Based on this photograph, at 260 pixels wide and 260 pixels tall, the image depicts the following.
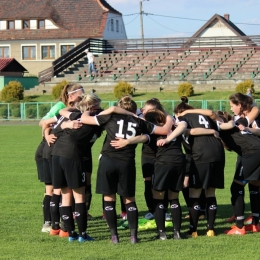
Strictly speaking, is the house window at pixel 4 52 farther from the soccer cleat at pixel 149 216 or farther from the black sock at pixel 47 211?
the black sock at pixel 47 211

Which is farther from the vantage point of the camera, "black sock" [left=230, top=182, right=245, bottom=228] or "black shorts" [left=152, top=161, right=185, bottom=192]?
"black sock" [left=230, top=182, right=245, bottom=228]

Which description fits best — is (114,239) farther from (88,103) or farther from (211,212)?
(88,103)

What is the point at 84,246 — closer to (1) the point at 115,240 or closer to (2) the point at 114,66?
(1) the point at 115,240

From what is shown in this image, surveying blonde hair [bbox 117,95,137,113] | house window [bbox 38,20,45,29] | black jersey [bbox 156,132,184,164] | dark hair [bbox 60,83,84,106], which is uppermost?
house window [bbox 38,20,45,29]

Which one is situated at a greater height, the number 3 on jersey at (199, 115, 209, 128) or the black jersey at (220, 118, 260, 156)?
the number 3 on jersey at (199, 115, 209, 128)

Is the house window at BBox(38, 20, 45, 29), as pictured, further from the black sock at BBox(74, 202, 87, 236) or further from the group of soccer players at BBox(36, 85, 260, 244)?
the black sock at BBox(74, 202, 87, 236)

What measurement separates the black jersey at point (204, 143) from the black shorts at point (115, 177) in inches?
41.5


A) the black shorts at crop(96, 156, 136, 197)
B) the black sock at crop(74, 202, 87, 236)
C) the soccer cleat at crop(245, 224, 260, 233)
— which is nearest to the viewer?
the black shorts at crop(96, 156, 136, 197)

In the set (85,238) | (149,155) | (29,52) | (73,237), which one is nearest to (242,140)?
(149,155)

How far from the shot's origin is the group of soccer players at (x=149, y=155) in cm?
872

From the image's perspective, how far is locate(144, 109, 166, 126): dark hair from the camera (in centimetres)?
910

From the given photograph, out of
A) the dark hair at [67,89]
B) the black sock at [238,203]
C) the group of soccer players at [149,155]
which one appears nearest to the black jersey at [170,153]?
the group of soccer players at [149,155]

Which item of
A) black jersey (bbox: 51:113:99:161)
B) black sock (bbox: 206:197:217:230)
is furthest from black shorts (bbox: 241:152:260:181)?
black jersey (bbox: 51:113:99:161)

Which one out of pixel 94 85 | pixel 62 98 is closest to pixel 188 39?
pixel 94 85
